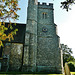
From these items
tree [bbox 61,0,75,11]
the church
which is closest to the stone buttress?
the church

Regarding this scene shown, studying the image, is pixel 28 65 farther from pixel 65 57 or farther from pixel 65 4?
pixel 65 57

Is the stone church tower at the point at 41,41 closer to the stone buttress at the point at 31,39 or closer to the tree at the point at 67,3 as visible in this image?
the stone buttress at the point at 31,39

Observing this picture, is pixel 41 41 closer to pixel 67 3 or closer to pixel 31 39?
pixel 31 39

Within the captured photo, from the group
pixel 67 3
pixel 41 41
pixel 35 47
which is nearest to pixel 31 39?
pixel 35 47

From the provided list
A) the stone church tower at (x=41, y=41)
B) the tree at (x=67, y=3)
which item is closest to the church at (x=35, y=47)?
the stone church tower at (x=41, y=41)

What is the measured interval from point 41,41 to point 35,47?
1.91 meters

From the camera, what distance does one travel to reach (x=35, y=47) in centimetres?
1681

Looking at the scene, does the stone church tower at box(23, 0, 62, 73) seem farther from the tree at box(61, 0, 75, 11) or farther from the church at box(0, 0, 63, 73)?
the tree at box(61, 0, 75, 11)

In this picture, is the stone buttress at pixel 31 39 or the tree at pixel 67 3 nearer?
the tree at pixel 67 3

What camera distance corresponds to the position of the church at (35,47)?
15.6 metres

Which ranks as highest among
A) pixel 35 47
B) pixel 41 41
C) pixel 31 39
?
pixel 31 39

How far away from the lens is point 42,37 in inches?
720

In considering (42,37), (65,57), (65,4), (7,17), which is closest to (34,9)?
(42,37)

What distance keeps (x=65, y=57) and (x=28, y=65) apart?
75.6ft
